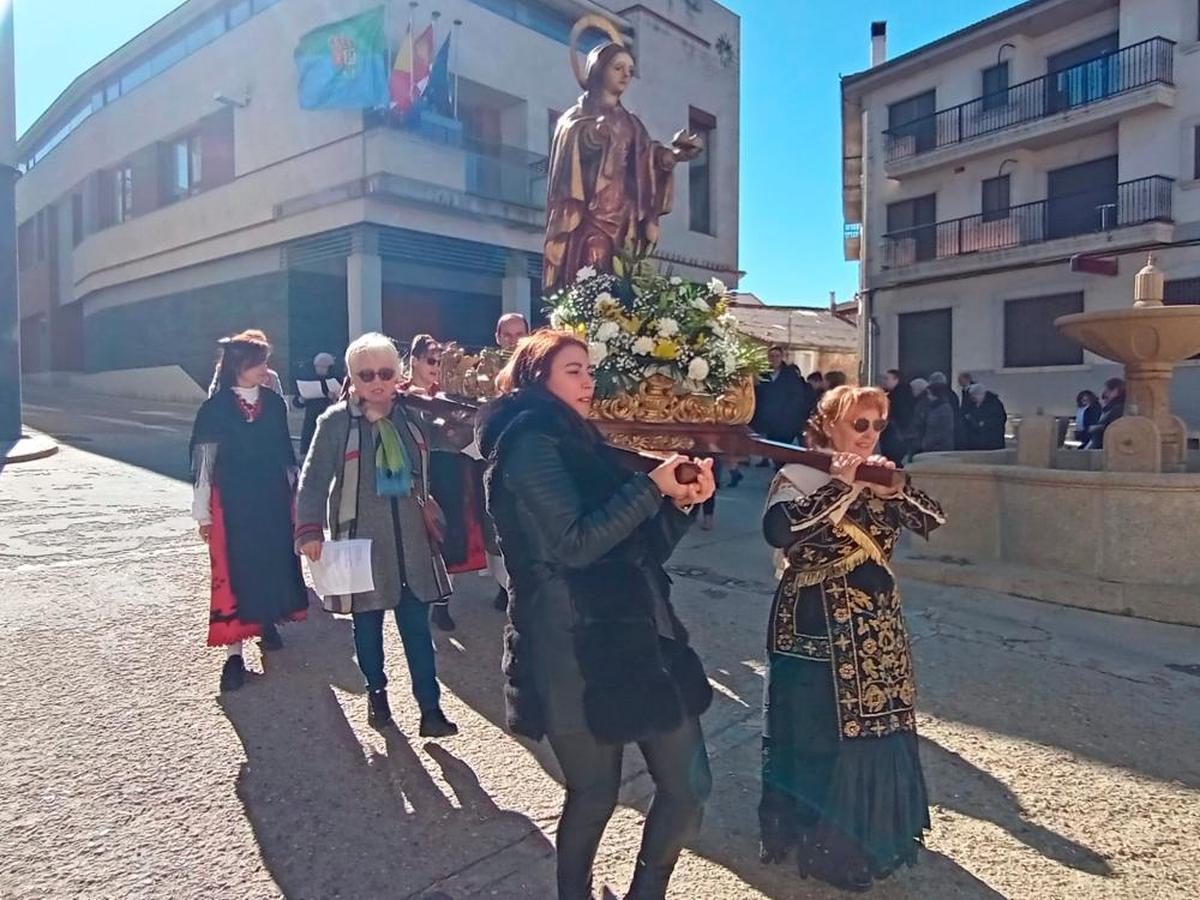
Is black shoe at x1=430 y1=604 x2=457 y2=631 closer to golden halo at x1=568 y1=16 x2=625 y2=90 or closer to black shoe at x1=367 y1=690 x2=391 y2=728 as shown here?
black shoe at x1=367 y1=690 x2=391 y2=728

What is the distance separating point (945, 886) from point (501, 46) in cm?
1997

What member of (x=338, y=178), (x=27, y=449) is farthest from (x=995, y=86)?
(x=27, y=449)

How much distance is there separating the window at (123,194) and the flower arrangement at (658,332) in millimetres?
25830

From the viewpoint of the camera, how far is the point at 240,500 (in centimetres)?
434

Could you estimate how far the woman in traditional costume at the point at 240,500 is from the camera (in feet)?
14.1

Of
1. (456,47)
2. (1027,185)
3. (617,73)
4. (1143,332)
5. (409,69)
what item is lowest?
(1143,332)

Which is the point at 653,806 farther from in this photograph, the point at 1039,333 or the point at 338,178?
the point at 1039,333

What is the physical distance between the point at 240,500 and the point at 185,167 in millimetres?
22375

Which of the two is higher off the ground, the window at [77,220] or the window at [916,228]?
the window at [77,220]

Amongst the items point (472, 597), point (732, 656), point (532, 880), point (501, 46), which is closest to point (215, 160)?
point (501, 46)

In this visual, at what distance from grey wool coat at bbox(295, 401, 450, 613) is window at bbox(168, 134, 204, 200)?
21971 millimetres

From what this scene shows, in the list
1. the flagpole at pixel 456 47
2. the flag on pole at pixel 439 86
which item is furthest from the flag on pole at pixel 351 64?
the flagpole at pixel 456 47

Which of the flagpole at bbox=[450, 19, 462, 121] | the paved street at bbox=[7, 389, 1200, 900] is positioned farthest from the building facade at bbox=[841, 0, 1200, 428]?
the paved street at bbox=[7, 389, 1200, 900]

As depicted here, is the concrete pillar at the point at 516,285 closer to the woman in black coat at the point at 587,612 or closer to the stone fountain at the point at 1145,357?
the stone fountain at the point at 1145,357
